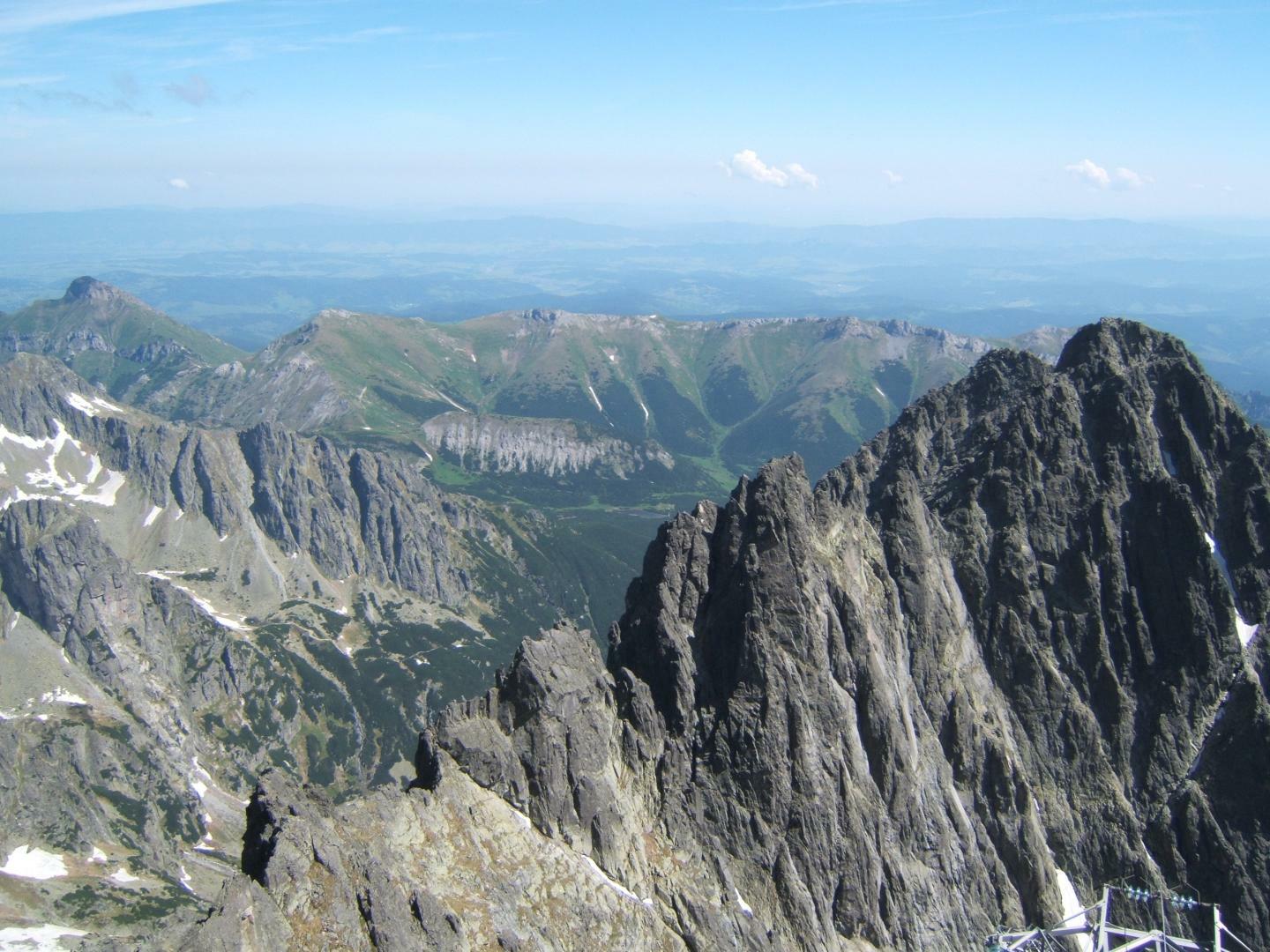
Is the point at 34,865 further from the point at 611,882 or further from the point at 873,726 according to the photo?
the point at 873,726

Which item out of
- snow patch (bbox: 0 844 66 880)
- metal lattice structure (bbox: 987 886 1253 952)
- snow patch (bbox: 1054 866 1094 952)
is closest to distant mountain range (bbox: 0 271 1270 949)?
snow patch (bbox: 1054 866 1094 952)

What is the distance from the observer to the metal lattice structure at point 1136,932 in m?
82.1

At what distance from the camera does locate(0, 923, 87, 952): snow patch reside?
14088 centimetres

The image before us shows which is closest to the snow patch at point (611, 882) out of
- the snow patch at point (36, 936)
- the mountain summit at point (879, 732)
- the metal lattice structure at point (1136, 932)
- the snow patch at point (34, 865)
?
the mountain summit at point (879, 732)

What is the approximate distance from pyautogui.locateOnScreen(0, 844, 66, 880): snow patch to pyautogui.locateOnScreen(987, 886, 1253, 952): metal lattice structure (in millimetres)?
160208

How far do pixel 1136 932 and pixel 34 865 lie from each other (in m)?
173

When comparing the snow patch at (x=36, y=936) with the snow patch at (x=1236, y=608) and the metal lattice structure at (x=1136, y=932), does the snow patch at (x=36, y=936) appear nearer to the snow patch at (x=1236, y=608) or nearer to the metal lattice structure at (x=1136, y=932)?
the metal lattice structure at (x=1136, y=932)

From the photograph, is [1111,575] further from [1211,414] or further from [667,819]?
[667,819]

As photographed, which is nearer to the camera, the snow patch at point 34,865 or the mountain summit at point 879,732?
the mountain summit at point 879,732

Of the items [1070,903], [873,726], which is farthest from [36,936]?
[1070,903]

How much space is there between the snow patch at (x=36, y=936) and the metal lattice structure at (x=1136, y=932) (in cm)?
12918

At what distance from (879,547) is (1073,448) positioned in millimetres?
28123

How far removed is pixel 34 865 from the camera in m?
174

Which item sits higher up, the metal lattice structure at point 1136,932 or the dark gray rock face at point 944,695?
the dark gray rock face at point 944,695
